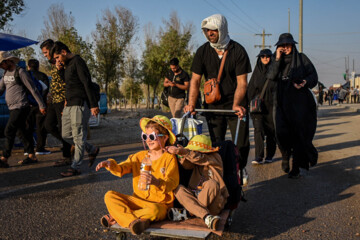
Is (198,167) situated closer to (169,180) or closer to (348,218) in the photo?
(169,180)

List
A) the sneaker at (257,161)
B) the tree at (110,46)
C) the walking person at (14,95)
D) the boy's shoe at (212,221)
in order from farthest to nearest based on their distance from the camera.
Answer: the tree at (110,46)
the sneaker at (257,161)
the walking person at (14,95)
the boy's shoe at (212,221)

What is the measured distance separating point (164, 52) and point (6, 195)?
28.6m

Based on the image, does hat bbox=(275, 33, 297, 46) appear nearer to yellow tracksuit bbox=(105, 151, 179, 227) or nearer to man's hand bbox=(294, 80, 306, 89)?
man's hand bbox=(294, 80, 306, 89)

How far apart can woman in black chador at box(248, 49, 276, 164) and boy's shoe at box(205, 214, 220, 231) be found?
4117 mm

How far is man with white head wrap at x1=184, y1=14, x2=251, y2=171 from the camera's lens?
4.43 meters

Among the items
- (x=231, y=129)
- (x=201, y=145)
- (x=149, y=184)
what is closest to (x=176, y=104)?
(x=231, y=129)

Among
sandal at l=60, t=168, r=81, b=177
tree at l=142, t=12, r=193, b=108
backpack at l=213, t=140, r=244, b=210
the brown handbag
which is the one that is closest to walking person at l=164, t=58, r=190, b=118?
sandal at l=60, t=168, r=81, b=177

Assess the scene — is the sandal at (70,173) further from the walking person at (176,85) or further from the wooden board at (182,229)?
the walking person at (176,85)

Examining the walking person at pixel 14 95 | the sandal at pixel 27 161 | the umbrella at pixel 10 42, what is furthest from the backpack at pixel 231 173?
the umbrella at pixel 10 42

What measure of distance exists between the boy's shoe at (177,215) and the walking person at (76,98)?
297 centimetres

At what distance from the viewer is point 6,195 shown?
5.03m

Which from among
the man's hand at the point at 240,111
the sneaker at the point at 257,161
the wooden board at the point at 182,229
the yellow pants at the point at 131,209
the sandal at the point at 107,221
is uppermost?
the man's hand at the point at 240,111

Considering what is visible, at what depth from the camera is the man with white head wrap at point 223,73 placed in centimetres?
443

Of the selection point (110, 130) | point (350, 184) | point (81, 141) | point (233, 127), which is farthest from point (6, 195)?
point (110, 130)
